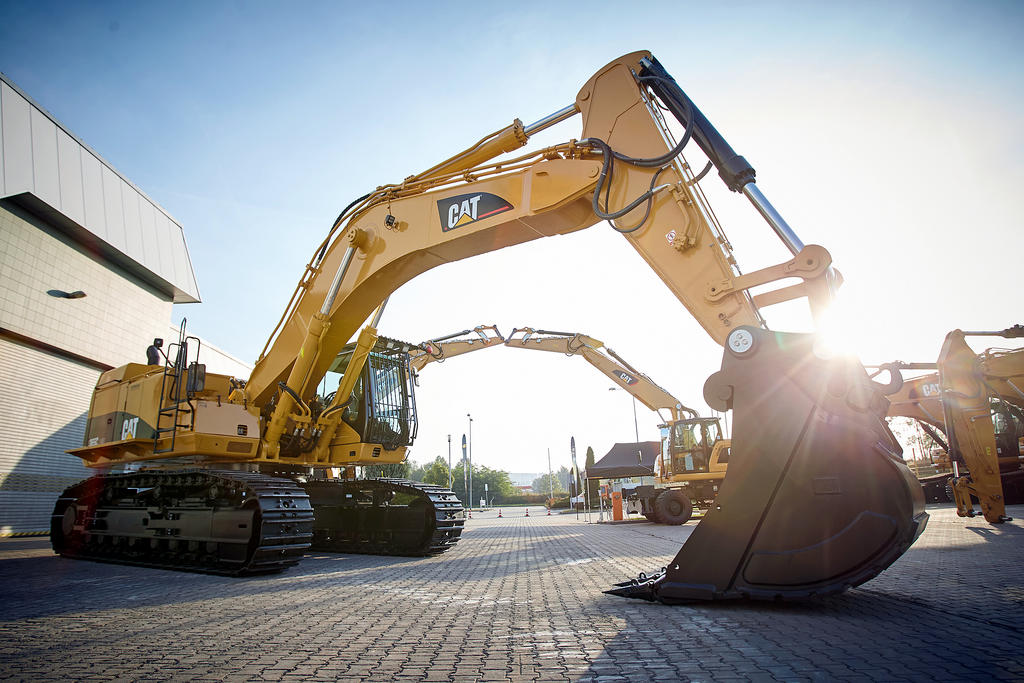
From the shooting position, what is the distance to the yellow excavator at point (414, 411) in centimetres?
376

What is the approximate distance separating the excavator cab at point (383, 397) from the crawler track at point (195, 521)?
1.65 m

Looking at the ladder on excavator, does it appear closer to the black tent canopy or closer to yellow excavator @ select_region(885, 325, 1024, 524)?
yellow excavator @ select_region(885, 325, 1024, 524)

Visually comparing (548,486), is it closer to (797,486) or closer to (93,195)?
(93,195)

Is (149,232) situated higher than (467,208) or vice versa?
(149,232)

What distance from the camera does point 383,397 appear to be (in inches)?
359

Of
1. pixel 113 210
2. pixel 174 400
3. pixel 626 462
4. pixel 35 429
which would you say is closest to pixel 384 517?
pixel 174 400

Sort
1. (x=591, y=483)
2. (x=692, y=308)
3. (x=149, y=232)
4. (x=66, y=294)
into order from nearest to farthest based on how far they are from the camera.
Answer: (x=692, y=308), (x=66, y=294), (x=149, y=232), (x=591, y=483)

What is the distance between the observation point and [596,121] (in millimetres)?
6152

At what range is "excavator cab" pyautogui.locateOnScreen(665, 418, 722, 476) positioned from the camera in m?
16.3

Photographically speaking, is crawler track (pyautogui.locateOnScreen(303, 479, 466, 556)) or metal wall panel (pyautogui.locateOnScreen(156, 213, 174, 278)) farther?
metal wall panel (pyautogui.locateOnScreen(156, 213, 174, 278))

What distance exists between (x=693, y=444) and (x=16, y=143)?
1975 cm

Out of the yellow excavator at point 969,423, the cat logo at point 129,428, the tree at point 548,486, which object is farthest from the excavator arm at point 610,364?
the tree at point 548,486

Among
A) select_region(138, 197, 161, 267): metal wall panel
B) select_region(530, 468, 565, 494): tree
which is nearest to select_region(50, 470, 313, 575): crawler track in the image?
select_region(138, 197, 161, 267): metal wall panel

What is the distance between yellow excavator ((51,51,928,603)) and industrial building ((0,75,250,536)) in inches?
246
